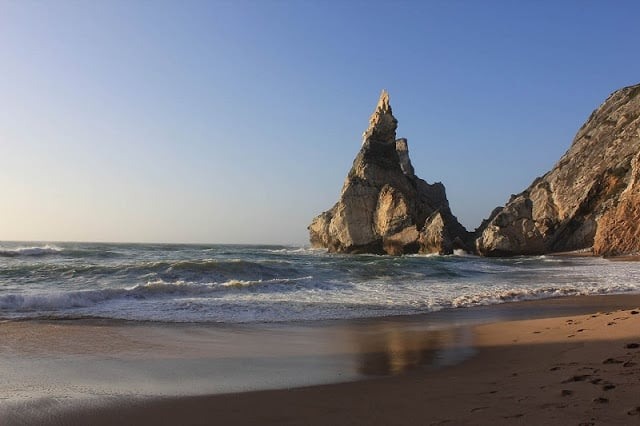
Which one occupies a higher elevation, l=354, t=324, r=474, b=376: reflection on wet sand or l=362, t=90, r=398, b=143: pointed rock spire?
l=362, t=90, r=398, b=143: pointed rock spire

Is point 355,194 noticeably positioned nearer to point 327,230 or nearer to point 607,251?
point 327,230

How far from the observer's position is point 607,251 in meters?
35.5

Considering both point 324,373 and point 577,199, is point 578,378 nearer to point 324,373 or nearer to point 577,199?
point 324,373

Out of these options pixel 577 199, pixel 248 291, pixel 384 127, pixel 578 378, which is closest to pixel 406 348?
pixel 578 378

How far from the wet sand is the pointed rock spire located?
50.3 meters

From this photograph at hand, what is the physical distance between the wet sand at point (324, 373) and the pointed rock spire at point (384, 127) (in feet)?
165

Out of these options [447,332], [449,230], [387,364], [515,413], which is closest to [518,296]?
[447,332]

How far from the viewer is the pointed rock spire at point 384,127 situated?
192 ft

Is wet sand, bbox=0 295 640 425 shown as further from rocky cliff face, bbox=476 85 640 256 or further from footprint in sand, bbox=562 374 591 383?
rocky cliff face, bbox=476 85 640 256

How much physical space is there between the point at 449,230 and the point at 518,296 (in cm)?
3867

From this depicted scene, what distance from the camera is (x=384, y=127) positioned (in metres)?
58.8

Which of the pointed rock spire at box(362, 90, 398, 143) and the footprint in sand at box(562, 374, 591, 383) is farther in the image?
the pointed rock spire at box(362, 90, 398, 143)

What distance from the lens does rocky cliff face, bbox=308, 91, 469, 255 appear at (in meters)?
51.1

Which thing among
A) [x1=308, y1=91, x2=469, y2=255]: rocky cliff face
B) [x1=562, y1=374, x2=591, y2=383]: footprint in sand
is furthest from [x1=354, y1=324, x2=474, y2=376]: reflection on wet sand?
[x1=308, y1=91, x2=469, y2=255]: rocky cliff face
